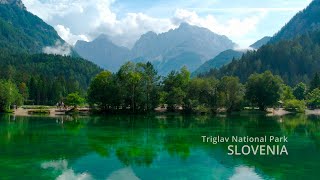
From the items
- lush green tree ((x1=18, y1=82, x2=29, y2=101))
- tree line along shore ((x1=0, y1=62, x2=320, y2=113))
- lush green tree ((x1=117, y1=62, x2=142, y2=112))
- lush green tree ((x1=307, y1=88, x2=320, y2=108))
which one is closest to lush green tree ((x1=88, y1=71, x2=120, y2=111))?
tree line along shore ((x1=0, y1=62, x2=320, y2=113))

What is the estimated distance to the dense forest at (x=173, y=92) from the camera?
96312 millimetres

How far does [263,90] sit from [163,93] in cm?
2755

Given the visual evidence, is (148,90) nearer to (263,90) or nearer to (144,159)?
(263,90)

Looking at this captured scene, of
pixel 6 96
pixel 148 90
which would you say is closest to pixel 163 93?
pixel 148 90

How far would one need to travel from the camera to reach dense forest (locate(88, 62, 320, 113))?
96312mm

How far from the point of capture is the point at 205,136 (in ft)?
160

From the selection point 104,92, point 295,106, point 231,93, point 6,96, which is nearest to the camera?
point 104,92

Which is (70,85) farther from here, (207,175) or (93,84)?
(207,175)

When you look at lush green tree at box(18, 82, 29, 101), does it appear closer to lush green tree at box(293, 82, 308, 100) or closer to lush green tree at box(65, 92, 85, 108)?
lush green tree at box(65, 92, 85, 108)

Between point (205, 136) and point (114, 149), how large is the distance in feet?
46.9

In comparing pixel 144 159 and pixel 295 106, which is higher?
pixel 295 106

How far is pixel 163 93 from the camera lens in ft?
322

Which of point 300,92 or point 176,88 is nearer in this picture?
point 176,88

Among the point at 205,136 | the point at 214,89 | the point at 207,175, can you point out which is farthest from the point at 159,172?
the point at 214,89
